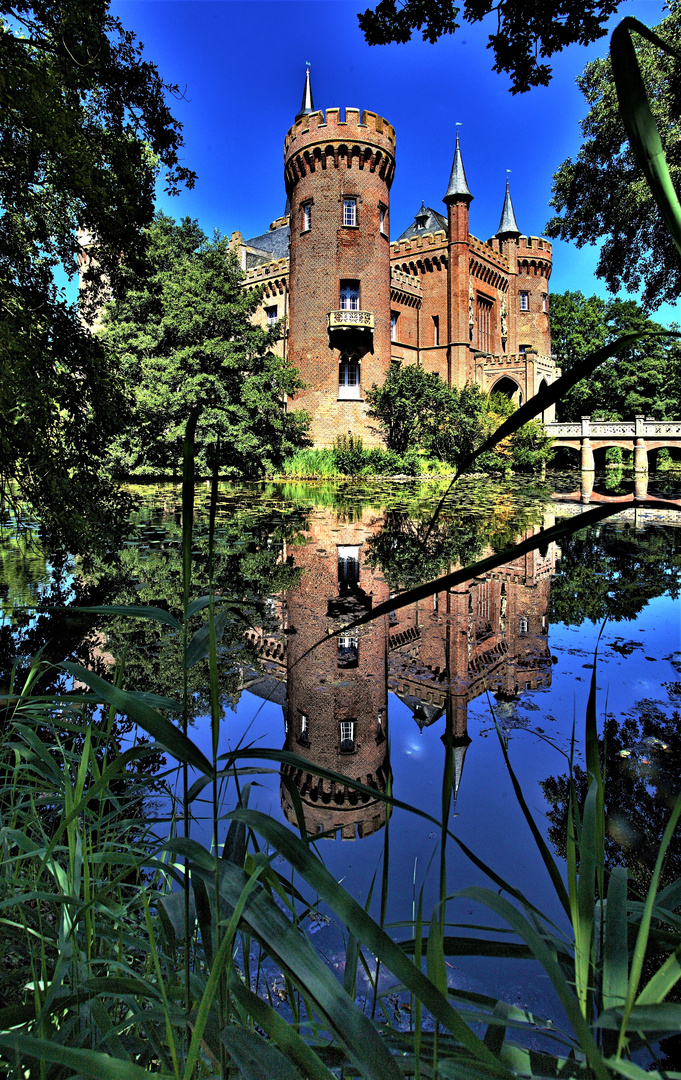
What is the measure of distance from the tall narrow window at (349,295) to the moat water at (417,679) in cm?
1679

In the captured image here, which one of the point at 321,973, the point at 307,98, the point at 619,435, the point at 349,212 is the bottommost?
the point at 321,973

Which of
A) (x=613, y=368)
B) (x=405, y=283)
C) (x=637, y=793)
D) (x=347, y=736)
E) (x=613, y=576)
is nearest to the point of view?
(x=637, y=793)

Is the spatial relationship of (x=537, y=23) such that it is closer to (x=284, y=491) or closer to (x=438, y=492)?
(x=438, y=492)

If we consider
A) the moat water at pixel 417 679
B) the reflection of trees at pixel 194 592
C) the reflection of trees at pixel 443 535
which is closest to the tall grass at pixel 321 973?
the moat water at pixel 417 679

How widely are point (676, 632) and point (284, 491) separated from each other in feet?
47.3

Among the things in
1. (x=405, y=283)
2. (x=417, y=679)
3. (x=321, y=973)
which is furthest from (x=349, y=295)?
(x=321, y=973)

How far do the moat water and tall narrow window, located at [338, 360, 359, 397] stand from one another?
596 inches

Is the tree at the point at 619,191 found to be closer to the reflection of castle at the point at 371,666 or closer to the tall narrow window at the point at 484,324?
the reflection of castle at the point at 371,666

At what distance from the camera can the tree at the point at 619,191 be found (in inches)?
390

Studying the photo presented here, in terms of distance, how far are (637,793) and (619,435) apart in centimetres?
2622

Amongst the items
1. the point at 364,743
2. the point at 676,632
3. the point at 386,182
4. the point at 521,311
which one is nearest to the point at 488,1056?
the point at 364,743

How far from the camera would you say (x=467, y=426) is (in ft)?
74.8

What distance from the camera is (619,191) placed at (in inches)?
463

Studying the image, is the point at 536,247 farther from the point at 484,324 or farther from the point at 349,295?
the point at 349,295
